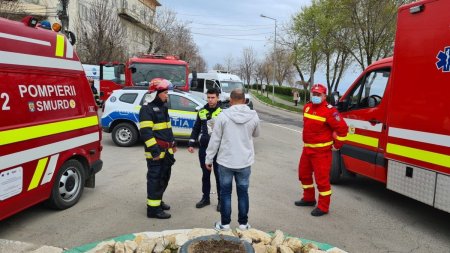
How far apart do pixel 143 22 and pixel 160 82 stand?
4490 cm

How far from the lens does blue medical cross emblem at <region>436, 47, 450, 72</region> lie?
469 centimetres

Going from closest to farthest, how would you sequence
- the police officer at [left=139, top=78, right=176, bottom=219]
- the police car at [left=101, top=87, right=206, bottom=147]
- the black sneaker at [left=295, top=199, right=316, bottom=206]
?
the police officer at [left=139, top=78, right=176, bottom=219] < the black sneaker at [left=295, top=199, right=316, bottom=206] < the police car at [left=101, top=87, right=206, bottom=147]

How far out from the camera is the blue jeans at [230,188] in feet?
15.2

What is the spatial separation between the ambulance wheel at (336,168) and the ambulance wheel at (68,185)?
13.9 feet

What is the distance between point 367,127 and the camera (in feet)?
20.7

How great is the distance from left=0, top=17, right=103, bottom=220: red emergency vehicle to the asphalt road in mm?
396

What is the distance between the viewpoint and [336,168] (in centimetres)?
727

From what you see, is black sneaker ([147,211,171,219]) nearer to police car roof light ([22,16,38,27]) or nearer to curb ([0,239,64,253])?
curb ([0,239,64,253])

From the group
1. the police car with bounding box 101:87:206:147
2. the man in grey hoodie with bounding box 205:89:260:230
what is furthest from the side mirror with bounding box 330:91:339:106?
the police car with bounding box 101:87:206:147

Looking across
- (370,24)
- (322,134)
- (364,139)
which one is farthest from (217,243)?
(370,24)

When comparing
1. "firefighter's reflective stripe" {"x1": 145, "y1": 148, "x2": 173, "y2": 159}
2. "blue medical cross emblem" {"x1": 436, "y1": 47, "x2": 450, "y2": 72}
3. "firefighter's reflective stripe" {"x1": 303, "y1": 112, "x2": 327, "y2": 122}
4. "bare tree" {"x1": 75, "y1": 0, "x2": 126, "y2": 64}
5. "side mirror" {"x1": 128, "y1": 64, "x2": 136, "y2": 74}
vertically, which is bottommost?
"firefighter's reflective stripe" {"x1": 145, "y1": 148, "x2": 173, "y2": 159}

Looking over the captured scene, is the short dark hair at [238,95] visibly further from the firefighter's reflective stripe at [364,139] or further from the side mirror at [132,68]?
the side mirror at [132,68]

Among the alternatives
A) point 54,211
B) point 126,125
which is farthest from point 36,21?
point 126,125

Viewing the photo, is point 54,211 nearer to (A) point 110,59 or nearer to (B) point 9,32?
(B) point 9,32
